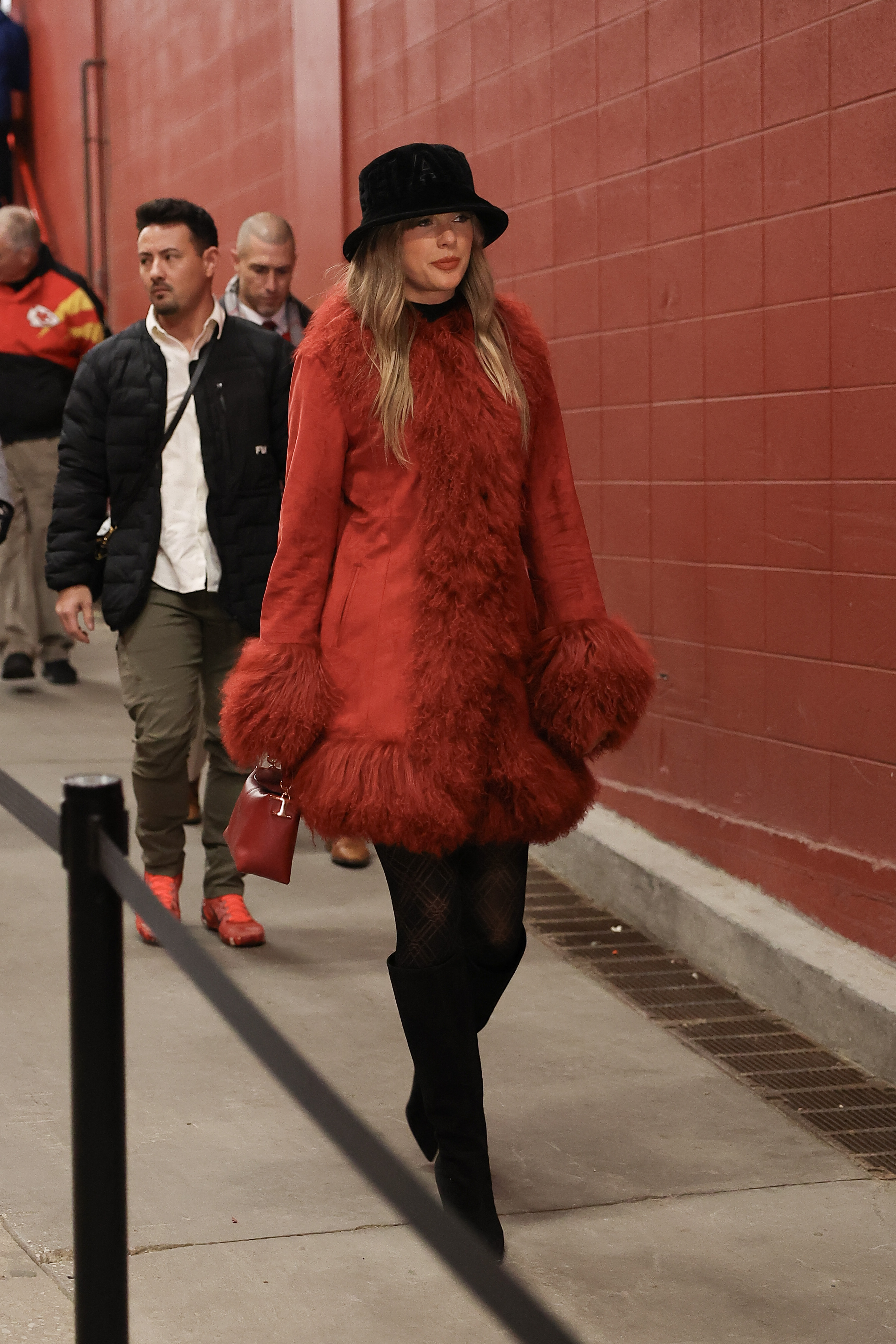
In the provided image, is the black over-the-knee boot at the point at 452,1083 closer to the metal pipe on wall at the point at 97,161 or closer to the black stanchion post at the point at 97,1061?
the black stanchion post at the point at 97,1061

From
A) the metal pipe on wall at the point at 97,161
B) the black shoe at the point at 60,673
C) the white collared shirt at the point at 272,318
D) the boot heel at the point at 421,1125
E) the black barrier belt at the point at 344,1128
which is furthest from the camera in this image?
the metal pipe on wall at the point at 97,161

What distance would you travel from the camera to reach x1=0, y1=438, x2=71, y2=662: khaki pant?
962cm

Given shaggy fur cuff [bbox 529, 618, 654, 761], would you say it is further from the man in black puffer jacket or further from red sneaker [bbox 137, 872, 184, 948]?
red sneaker [bbox 137, 872, 184, 948]

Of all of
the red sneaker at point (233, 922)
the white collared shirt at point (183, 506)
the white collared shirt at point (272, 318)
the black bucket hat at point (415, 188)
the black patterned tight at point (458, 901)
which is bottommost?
the red sneaker at point (233, 922)

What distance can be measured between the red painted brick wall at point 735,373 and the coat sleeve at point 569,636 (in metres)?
1.34

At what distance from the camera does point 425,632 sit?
11.3ft

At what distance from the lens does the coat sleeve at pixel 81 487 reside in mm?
5418

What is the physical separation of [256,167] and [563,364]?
4063 millimetres

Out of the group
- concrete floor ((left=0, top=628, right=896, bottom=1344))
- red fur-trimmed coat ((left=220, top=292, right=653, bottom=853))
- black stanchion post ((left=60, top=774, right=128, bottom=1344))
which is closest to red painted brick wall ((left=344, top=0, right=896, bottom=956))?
concrete floor ((left=0, top=628, right=896, bottom=1344))

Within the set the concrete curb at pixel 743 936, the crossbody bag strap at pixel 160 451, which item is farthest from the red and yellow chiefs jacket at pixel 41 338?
the concrete curb at pixel 743 936

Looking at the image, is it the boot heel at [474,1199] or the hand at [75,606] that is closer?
the boot heel at [474,1199]

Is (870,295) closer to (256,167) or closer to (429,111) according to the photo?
(429,111)

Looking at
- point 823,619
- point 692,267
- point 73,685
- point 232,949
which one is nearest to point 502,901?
point 823,619

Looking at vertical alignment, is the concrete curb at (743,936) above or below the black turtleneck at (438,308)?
below
